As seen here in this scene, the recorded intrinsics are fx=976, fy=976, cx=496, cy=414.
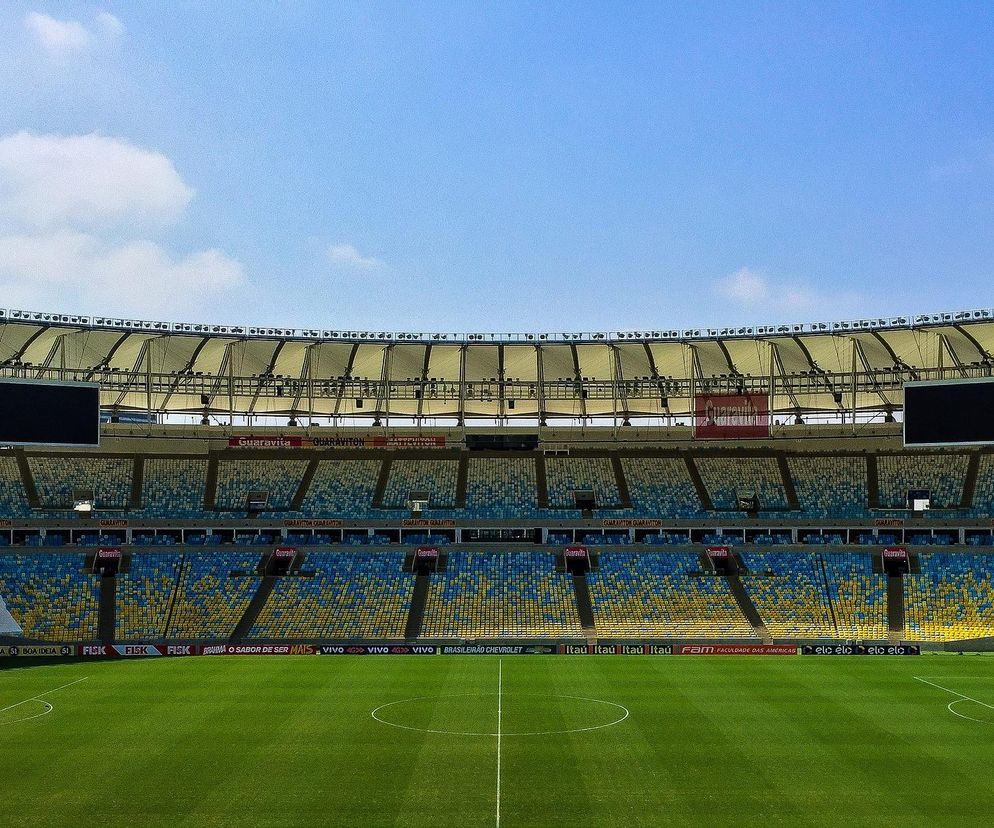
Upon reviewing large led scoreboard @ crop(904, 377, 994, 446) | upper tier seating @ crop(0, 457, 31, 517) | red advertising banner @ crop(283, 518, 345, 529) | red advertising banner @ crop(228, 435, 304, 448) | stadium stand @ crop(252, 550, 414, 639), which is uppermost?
large led scoreboard @ crop(904, 377, 994, 446)

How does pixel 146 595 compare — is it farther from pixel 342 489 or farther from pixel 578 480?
pixel 578 480

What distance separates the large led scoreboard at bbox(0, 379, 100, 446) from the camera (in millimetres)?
53500

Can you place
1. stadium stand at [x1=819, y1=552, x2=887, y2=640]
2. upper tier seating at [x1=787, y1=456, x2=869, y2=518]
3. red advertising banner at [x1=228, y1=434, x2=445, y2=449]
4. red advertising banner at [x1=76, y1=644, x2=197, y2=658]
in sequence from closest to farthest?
red advertising banner at [x1=76, y1=644, x2=197, y2=658] → stadium stand at [x1=819, y1=552, x2=887, y2=640] → upper tier seating at [x1=787, y1=456, x2=869, y2=518] → red advertising banner at [x1=228, y1=434, x2=445, y2=449]

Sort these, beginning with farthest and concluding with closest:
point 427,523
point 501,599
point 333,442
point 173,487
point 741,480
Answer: point 333,442 → point 741,480 → point 173,487 → point 427,523 → point 501,599

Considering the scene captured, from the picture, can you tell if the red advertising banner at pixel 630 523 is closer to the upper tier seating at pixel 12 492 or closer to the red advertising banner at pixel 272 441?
the red advertising banner at pixel 272 441

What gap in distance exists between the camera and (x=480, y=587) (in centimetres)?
5747

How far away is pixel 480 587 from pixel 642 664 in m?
13.4

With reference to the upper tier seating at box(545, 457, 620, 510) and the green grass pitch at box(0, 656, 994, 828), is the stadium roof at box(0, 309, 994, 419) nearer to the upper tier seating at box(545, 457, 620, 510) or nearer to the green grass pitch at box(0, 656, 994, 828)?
the upper tier seating at box(545, 457, 620, 510)

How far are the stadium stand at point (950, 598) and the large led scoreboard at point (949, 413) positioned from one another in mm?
7967

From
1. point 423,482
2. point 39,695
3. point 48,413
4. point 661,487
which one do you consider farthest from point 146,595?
point 661,487

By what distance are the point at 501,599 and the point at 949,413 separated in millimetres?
27209

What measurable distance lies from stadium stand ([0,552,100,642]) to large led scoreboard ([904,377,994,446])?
4663 cm

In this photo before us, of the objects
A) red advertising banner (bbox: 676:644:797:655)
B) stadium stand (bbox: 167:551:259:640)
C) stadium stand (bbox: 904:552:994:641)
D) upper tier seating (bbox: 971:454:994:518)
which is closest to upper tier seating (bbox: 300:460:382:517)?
stadium stand (bbox: 167:551:259:640)

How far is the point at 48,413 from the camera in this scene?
5438 cm
